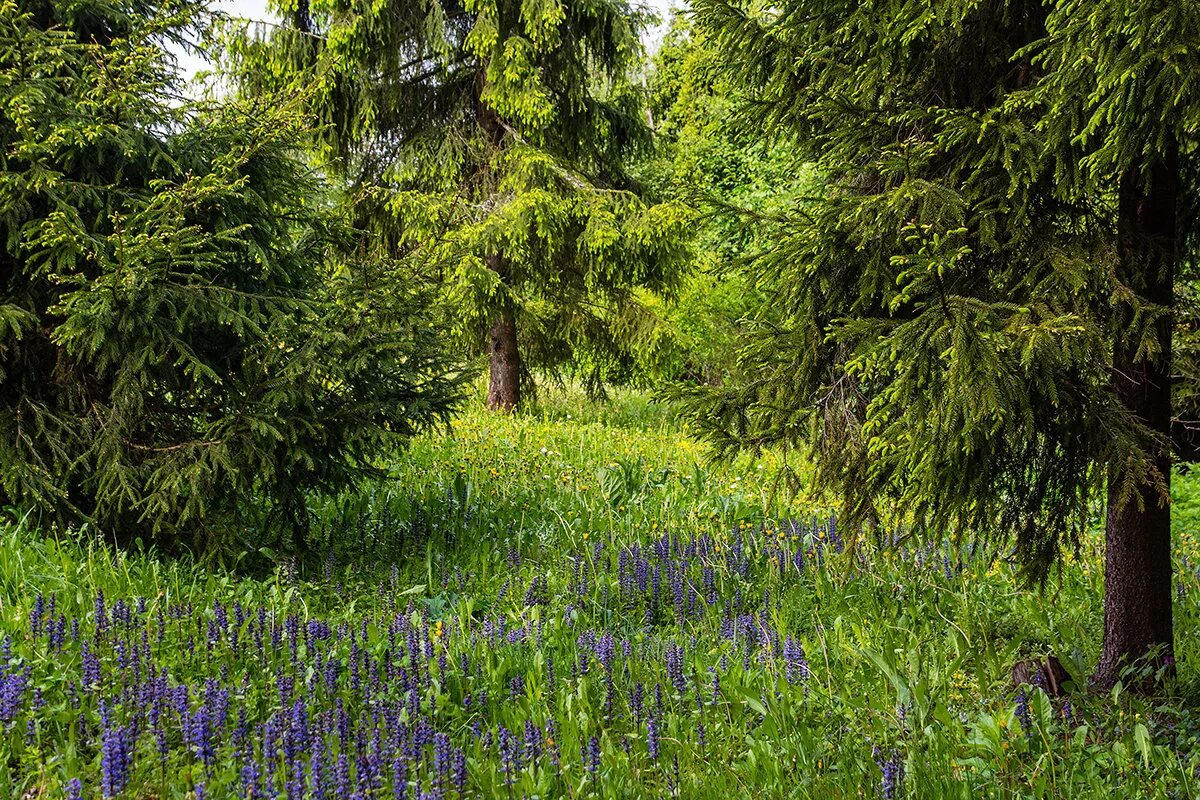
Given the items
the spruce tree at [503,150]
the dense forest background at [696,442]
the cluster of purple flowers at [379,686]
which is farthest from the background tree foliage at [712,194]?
the cluster of purple flowers at [379,686]

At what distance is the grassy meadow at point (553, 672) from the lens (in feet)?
9.10

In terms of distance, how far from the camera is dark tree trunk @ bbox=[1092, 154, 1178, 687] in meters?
3.37

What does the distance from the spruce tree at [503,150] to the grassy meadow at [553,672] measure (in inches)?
211

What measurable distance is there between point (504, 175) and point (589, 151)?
1.44 m

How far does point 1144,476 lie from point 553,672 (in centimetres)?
222

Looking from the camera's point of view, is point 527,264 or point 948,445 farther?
point 527,264

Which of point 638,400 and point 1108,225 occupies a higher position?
point 1108,225

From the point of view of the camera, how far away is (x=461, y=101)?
11828 millimetres

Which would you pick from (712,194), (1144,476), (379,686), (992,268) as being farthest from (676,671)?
(712,194)

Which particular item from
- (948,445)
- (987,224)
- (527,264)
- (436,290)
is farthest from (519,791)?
(527,264)

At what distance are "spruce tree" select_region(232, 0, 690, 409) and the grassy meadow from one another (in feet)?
17.6

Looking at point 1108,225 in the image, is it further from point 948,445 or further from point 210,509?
point 210,509

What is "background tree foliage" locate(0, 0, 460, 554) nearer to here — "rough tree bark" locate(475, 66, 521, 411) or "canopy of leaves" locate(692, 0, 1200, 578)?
"canopy of leaves" locate(692, 0, 1200, 578)

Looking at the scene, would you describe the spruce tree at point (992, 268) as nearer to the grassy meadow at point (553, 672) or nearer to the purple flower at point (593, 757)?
the grassy meadow at point (553, 672)
